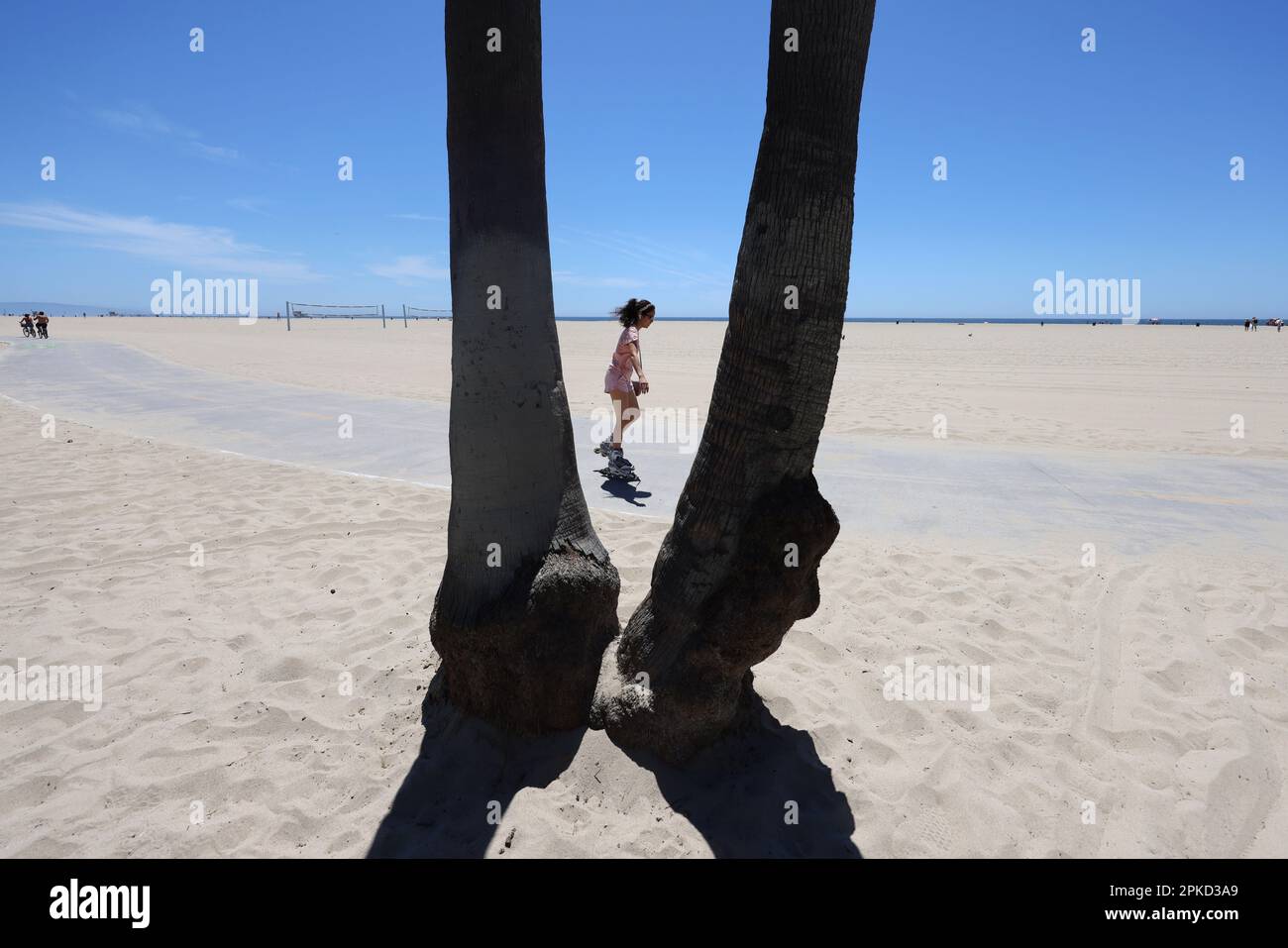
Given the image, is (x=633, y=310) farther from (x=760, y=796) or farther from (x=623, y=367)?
(x=760, y=796)

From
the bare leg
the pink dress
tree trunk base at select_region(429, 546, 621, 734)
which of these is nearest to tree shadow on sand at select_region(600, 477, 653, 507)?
the bare leg

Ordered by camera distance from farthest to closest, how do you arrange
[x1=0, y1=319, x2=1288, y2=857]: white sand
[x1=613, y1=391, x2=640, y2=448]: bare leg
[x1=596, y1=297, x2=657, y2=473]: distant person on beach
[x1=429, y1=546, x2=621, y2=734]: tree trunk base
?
[x1=613, y1=391, x2=640, y2=448]: bare leg, [x1=596, y1=297, x2=657, y2=473]: distant person on beach, [x1=429, y1=546, x2=621, y2=734]: tree trunk base, [x1=0, y1=319, x2=1288, y2=857]: white sand

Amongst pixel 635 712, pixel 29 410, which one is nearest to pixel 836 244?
pixel 635 712

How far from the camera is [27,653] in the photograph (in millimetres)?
3896

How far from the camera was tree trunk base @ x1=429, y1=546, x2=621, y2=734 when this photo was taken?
3021 mm

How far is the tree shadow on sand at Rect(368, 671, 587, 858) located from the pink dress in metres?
4.75

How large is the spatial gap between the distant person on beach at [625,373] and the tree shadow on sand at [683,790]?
4571 millimetres

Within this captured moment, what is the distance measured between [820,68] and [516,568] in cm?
235

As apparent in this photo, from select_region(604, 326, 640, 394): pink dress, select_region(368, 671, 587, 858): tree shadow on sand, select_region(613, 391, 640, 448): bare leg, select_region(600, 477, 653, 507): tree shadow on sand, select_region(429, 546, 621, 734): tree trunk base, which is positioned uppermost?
select_region(604, 326, 640, 394): pink dress

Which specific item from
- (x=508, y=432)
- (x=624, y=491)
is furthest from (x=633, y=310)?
(x=508, y=432)

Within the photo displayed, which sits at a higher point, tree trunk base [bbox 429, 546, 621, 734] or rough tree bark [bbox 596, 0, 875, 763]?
rough tree bark [bbox 596, 0, 875, 763]

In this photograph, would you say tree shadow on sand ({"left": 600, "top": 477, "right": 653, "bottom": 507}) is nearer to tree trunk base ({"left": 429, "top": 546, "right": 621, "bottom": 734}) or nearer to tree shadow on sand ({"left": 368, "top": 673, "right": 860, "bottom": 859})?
tree trunk base ({"left": 429, "top": 546, "right": 621, "bottom": 734})

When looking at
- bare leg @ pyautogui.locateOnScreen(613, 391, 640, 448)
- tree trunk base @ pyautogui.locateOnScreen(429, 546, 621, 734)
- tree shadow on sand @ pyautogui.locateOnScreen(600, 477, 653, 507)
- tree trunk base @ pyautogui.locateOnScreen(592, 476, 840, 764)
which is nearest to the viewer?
tree trunk base @ pyautogui.locateOnScreen(592, 476, 840, 764)

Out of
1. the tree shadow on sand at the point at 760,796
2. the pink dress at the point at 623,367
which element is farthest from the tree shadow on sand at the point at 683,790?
the pink dress at the point at 623,367
